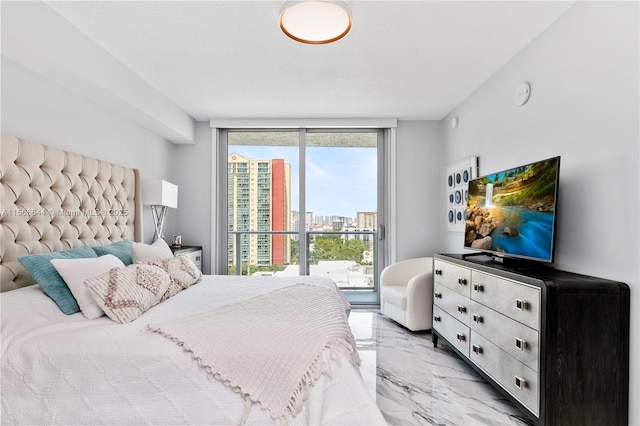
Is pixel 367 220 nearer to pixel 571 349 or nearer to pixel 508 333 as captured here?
pixel 508 333

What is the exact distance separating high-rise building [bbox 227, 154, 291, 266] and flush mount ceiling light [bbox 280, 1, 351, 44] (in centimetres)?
273

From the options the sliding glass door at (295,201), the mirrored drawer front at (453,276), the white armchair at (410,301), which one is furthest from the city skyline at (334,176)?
the mirrored drawer front at (453,276)

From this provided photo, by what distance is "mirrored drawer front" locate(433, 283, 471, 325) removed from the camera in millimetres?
2650

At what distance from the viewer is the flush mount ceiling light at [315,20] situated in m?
1.92

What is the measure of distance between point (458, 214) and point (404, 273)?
0.94 m

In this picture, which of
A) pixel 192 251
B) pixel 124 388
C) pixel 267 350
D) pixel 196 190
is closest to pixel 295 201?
pixel 196 190

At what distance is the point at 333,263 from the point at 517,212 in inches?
113

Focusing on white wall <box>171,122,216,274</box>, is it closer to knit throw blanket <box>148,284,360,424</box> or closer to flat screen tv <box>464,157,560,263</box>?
knit throw blanket <box>148,284,360,424</box>

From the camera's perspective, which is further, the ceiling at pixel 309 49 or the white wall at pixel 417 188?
the white wall at pixel 417 188

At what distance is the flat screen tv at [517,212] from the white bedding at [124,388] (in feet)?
4.97

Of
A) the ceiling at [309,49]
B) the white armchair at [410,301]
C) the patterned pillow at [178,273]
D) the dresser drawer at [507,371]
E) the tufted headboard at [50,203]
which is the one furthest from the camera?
the white armchair at [410,301]

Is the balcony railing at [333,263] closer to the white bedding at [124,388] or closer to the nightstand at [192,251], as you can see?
the nightstand at [192,251]

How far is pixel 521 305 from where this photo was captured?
6.44ft

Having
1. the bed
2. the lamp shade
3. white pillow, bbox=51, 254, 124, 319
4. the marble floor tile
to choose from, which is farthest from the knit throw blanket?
the lamp shade
